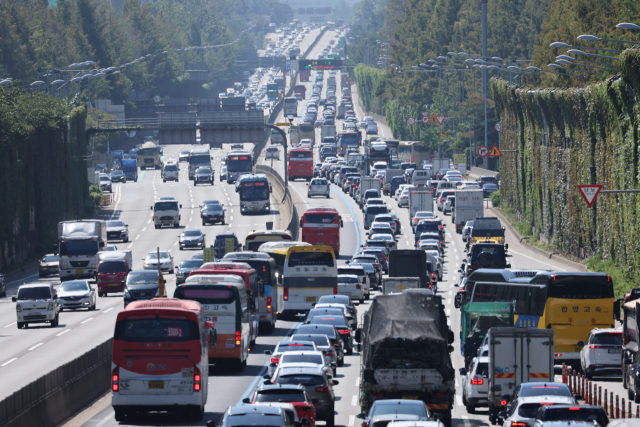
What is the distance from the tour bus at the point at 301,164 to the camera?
11844 centimetres

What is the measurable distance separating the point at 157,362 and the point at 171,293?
32.0 m

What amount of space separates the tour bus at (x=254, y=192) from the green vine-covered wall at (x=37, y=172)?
603 inches

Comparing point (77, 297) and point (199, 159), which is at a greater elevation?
point (199, 159)

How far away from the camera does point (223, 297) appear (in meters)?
31.3

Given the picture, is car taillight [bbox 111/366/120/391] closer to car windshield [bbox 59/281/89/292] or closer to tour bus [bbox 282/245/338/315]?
tour bus [bbox 282/245/338/315]

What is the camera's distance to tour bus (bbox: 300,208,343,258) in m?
69.8

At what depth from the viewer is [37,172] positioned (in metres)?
89.0

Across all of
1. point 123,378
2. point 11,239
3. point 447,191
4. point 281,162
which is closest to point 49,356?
point 123,378

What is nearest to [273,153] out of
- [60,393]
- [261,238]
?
[261,238]

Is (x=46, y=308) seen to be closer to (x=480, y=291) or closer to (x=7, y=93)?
(x=480, y=291)

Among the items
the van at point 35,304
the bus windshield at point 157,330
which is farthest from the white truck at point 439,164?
the bus windshield at point 157,330

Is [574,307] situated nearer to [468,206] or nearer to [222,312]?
[222,312]

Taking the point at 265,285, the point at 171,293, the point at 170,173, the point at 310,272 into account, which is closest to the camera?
the point at 265,285

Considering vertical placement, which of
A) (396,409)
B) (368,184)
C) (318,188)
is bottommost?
(318,188)
